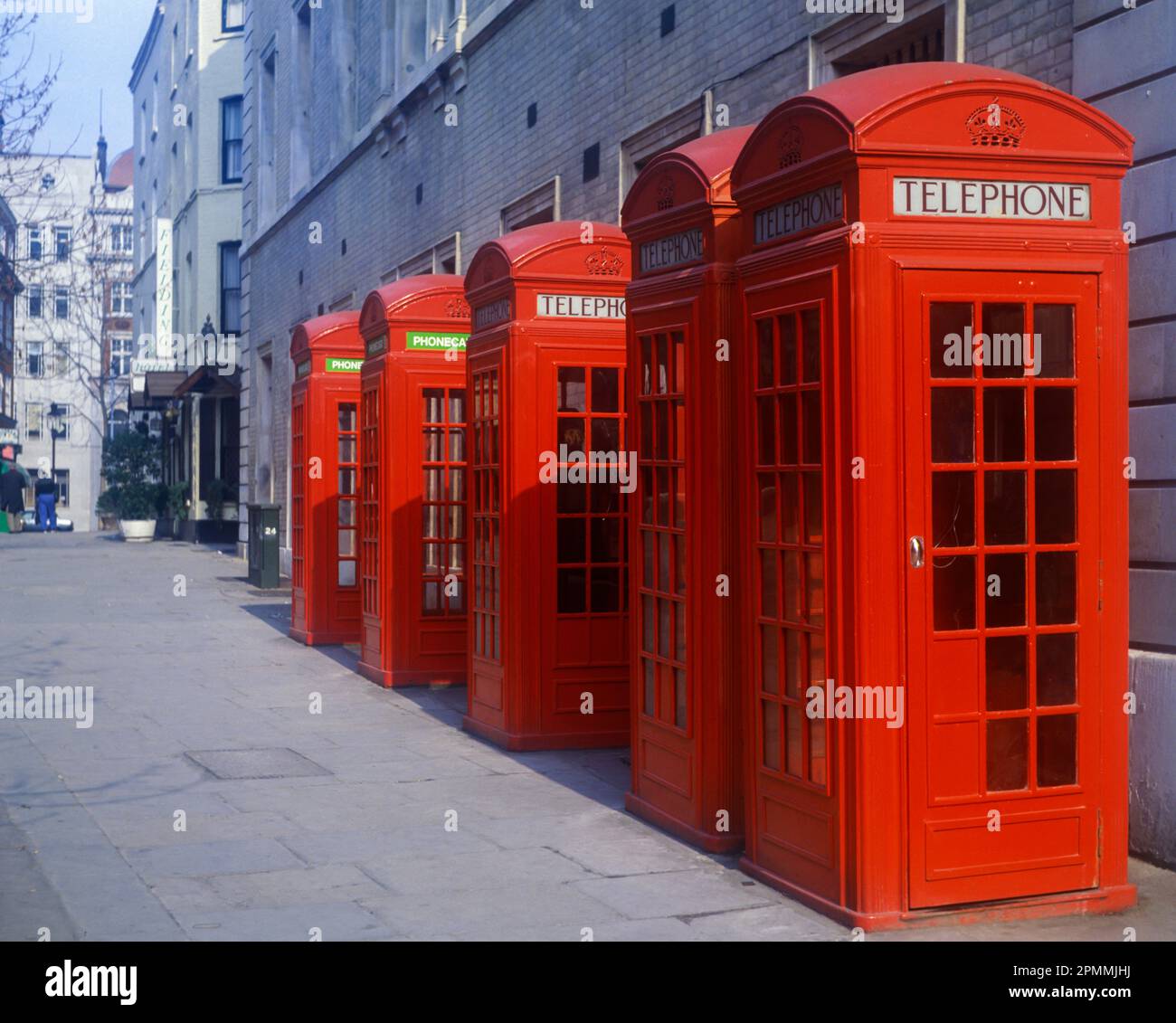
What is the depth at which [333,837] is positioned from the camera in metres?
7.35

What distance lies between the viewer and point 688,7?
40.1 feet

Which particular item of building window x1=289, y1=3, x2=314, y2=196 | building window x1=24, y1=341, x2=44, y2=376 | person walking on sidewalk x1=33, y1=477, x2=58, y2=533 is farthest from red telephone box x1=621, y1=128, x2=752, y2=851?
building window x1=24, y1=341, x2=44, y2=376

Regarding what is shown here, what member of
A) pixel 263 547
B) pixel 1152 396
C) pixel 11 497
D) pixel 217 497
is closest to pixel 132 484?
pixel 217 497

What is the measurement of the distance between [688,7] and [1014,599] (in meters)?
7.63

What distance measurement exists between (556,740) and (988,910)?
4.34m

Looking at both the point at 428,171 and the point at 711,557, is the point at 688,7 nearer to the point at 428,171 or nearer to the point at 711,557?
the point at 711,557

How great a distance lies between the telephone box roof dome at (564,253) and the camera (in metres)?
9.62

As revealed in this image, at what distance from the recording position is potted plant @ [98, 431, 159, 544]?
41031 millimetres

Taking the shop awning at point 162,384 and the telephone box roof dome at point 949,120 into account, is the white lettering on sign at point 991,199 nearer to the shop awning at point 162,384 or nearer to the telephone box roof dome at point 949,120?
the telephone box roof dome at point 949,120

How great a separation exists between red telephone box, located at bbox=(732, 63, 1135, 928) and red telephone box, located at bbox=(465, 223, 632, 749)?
3565mm

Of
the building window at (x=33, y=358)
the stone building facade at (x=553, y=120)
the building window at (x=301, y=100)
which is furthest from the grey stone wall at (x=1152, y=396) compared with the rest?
the building window at (x=33, y=358)

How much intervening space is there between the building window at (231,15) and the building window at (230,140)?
1837mm

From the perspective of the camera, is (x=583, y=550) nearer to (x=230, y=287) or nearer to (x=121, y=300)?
(x=230, y=287)
